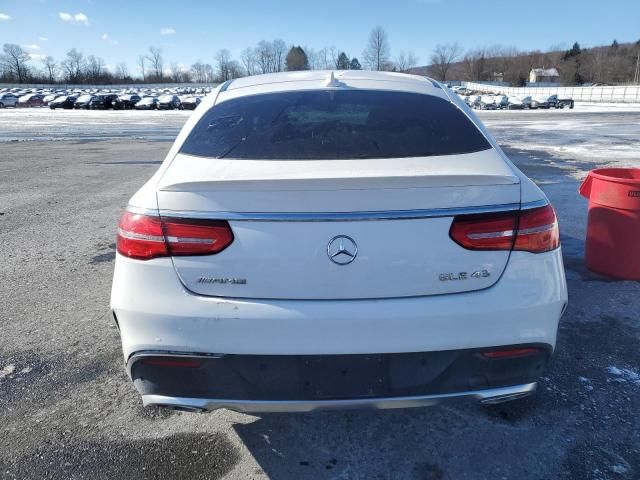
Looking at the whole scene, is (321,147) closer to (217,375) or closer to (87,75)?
(217,375)

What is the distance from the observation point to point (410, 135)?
249cm

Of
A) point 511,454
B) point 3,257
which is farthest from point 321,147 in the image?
point 3,257

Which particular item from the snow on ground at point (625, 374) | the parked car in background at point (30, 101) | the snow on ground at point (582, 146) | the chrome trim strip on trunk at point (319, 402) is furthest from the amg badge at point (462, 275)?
the parked car in background at point (30, 101)

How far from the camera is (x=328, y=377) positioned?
1.96 metres

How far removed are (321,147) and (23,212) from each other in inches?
270

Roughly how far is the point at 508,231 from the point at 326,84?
1.52 m

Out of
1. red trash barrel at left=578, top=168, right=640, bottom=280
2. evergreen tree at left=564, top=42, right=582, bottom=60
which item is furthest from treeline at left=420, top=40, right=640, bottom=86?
red trash barrel at left=578, top=168, right=640, bottom=280

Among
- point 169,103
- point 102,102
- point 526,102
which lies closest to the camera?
point 102,102

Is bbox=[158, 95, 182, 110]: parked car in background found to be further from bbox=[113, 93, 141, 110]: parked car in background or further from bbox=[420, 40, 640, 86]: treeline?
bbox=[420, 40, 640, 86]: treeline

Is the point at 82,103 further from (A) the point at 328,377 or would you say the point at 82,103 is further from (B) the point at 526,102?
(A) the point at 328,377

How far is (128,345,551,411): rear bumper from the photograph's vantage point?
76.7 inches

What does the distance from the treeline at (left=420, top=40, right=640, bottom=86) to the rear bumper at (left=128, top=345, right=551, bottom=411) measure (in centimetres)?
→ 12049

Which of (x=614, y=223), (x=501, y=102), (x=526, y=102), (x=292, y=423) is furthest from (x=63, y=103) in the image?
(x=292, y=423)

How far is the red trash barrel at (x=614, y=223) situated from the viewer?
4246 millimetres
